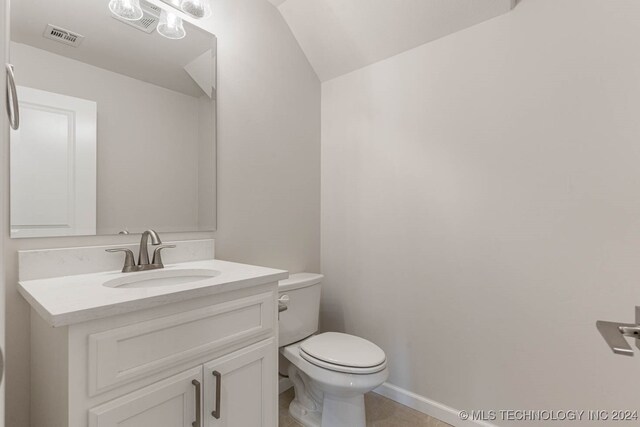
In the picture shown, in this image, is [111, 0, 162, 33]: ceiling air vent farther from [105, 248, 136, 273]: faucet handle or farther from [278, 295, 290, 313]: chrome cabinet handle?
[278, 295, 290, 313]: chrome cabinet handle

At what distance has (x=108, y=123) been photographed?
4.05 ft

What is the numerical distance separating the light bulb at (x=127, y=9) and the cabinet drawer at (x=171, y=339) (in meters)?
1.22

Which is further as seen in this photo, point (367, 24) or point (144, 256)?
point (367, 24)

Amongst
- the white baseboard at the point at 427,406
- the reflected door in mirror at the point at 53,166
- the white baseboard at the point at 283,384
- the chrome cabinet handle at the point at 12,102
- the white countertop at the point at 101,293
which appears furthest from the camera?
the white baseboard at the point at 283,384

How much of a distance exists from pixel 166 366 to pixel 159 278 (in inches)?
17.9

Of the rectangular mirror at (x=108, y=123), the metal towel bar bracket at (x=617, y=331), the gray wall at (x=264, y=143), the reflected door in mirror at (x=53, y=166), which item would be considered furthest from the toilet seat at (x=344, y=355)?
the reflected door in mirror at (x=53, y=166)

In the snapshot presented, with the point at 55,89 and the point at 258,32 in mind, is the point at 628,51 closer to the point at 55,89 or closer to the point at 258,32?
the point at 258,32

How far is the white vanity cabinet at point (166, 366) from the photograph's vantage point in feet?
2.39

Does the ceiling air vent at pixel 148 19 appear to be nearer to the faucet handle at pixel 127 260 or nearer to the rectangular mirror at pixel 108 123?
the rectangular mirror at pixel 108 123

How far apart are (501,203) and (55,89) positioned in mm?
1857

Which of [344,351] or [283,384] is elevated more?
[344,351]

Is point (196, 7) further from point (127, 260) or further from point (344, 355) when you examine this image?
point (344, 355)

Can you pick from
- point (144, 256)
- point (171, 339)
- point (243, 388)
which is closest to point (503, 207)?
point (243, 388)

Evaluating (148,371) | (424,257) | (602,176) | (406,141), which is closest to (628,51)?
(602,176)
